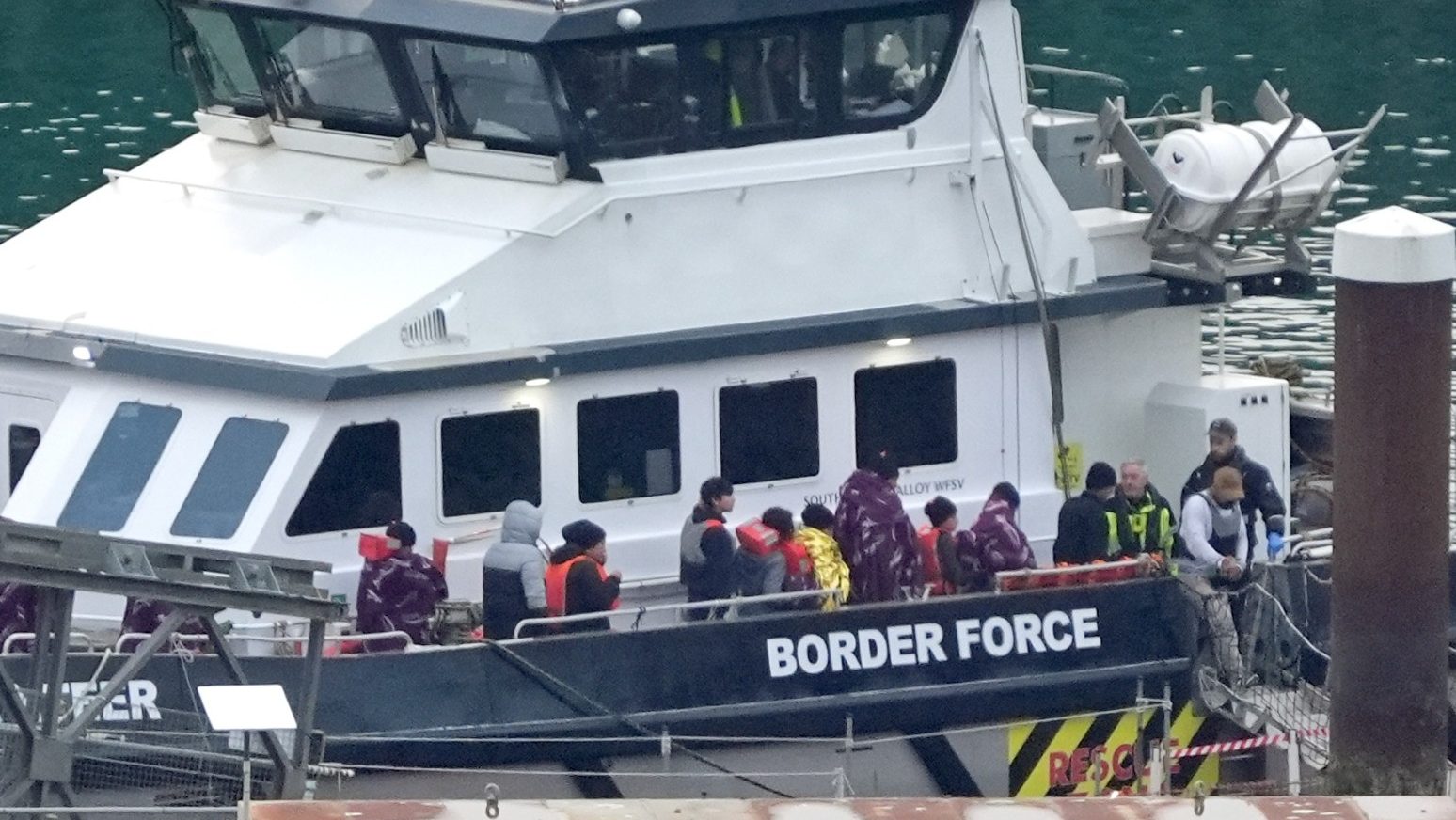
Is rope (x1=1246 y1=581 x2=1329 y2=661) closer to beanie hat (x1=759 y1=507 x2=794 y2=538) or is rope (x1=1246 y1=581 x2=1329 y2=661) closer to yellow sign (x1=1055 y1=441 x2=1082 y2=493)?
yellow sign (x1=1055 y1=441 x2=1082 y2=493)

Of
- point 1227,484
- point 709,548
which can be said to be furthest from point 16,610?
point 1227,484

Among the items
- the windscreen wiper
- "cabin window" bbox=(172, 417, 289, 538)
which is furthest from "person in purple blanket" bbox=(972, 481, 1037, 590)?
"cabin window" bbox=(172, 417, 289, 538)

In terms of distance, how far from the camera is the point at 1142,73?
32531 mm

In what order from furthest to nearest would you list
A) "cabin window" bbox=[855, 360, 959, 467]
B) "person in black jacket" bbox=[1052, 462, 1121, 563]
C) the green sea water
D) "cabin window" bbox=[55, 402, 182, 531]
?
1. the green sea water
2. "cabin window" bbox=[855, 360, 959, 467]
3. "person in black jacket" bbox=[1052, 462, 1121, 563]
4. "cabin window" bbox=[55, 402, 182, 531]

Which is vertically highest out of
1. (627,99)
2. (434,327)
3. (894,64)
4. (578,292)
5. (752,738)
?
(894,64)

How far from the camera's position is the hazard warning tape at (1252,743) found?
41.0 feet

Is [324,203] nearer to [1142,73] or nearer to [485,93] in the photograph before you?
[485,93]

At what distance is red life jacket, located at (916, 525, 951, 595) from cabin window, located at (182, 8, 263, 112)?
3.78 meters

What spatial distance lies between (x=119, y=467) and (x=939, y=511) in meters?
3.57

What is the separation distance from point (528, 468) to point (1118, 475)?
3.06 m

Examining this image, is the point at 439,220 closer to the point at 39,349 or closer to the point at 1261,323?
the point at 39,349

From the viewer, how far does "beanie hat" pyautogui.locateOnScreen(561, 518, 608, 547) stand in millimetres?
11742

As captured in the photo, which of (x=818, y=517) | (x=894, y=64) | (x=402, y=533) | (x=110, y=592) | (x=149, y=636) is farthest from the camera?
(x=894, y=64)

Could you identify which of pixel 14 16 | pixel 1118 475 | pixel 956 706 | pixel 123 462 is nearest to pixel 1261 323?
pixel 1118 475
